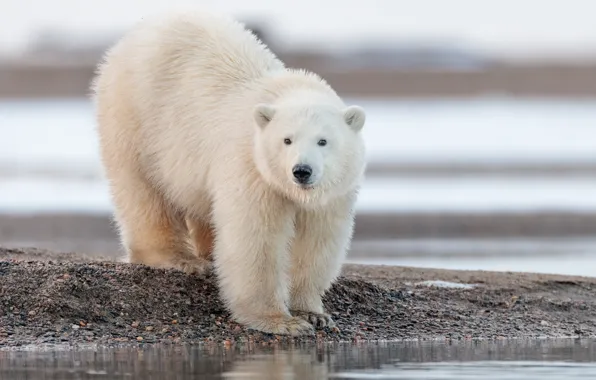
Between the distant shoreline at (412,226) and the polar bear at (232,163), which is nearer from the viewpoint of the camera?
the polar bear at (232,163)

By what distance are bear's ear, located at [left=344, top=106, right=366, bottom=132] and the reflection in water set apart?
3.86 feet

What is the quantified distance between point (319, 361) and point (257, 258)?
48.9 inches

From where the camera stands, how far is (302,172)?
25.2ft

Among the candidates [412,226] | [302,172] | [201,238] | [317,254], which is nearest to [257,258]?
[317,254]

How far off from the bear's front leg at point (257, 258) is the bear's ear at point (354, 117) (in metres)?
0.56

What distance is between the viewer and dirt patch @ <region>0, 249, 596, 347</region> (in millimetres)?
8008

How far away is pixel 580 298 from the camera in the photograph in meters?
9.65

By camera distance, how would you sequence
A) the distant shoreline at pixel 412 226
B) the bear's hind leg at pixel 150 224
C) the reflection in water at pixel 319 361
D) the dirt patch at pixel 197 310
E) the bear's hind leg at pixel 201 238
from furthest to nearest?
the distant shoreline at pixel 412 226
the bear's hind leg at pixel 201 238
the bear's hind leg at pixel 150 224
the dirt patch at pixel 197 310
the reflection in water at pixel 319 361

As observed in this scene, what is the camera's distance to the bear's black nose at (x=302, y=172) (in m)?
7.66

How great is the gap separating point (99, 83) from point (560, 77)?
56.8 feet

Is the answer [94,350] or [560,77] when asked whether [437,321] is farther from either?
[560,77]

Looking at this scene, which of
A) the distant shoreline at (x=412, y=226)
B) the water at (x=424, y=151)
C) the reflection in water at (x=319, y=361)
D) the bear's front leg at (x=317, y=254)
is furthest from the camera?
the water at (x=424, y=151)

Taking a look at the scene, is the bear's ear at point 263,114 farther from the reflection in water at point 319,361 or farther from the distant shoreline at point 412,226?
the distant shoreline at point 412,226

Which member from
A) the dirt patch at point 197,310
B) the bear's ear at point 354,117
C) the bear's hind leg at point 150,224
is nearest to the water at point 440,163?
the dirt patch at point 197,310
